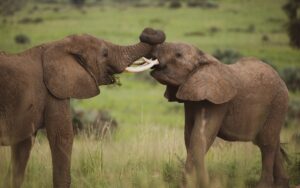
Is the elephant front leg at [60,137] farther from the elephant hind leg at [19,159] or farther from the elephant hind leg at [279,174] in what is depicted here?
the elephant hind leg at [279,174]

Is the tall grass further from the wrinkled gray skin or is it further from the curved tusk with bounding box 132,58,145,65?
the curved tusk with bounding box 132,58,145,65

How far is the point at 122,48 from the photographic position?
8750 millimetres

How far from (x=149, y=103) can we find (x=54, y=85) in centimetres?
1489

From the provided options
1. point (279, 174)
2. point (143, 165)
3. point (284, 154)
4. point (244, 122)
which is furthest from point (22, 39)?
point (244, 122)

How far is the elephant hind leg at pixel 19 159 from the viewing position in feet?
27.7

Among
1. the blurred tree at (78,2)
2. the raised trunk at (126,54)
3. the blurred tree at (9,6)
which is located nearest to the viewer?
the raised trunk at (126,54)

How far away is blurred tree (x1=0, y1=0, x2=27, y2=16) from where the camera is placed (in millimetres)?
53166

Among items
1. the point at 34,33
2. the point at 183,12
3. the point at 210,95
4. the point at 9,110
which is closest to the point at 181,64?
the point at 210,95

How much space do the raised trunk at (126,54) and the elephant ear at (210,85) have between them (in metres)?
0.69

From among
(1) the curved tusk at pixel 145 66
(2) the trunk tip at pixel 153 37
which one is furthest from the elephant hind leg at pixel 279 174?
(2) the trunk tip at pixel 153 37

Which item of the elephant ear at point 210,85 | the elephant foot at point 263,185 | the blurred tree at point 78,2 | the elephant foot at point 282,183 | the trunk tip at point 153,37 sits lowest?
the blurred tree at point 78,2

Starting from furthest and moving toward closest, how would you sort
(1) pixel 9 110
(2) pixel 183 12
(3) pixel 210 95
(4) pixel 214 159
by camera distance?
(2) pixel 183 12, (4) pixel 214 159, (3) pixel 210 95, (1) pixel 9 110

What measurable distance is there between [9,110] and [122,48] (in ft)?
5.75

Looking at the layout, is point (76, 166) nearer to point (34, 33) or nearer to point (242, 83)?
point (242, 83)
